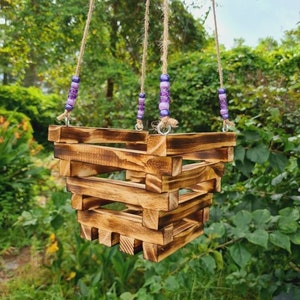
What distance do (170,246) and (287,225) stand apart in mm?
407

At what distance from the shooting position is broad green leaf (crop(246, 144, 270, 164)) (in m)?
0.97

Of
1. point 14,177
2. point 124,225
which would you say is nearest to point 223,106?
point 124,225

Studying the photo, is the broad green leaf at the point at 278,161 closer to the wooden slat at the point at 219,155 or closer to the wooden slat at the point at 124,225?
the wooden slat at the point at 219,155

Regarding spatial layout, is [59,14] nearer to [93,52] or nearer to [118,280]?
[93,52]

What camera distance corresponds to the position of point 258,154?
0.98 metres

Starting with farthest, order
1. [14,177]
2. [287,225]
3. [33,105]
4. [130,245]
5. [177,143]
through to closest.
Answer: [33,105], [14,177], [287,225], [130,245], [177,143]

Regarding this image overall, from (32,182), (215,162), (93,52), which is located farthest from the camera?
(93,52)

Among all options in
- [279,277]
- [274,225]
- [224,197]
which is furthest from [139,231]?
[279,277]

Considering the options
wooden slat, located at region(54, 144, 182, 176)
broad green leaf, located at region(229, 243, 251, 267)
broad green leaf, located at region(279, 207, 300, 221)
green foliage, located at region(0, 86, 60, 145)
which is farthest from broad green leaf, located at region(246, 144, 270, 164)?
green foliage, located at region(0, 86, 60, 145)

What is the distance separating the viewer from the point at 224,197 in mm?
1193

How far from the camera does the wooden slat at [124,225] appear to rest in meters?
0.56

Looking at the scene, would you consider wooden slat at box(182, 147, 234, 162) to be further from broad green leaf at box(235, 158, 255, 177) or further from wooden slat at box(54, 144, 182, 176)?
broad green leaf at box(235, 158, 255, 177)

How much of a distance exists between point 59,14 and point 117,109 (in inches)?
49.3

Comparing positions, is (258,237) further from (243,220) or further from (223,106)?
(223,106)
